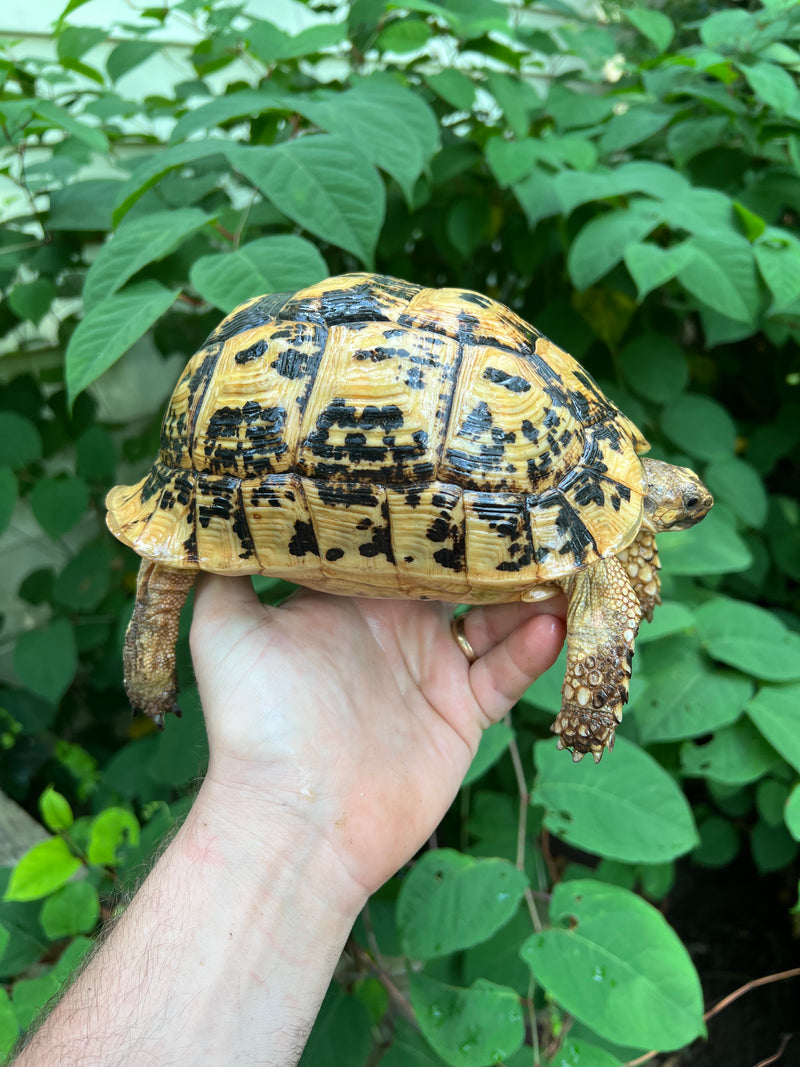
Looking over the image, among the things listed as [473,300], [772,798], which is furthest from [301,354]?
[772,798]

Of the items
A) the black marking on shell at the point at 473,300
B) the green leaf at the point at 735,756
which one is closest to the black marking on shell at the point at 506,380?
the black marking on shell at the point at 473,300

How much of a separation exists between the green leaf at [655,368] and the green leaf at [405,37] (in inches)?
34.4

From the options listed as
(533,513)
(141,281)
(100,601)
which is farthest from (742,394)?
(100,601)

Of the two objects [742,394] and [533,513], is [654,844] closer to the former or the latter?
[533,513]

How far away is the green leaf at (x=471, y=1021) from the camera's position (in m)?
1.02

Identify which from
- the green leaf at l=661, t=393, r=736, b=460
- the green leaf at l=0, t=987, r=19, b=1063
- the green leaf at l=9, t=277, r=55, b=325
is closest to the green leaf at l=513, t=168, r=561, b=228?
the green leaf at l=661, t=393, r=736, b=460

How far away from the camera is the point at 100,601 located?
2025 mm

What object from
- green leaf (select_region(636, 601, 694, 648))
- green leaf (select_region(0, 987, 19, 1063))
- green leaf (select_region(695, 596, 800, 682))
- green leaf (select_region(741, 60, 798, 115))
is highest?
green leaf (select_region(741, 60, 798, 115))

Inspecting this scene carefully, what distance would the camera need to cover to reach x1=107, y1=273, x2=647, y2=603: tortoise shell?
1.11 m

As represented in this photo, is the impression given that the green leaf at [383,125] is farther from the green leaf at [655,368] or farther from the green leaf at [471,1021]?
the green leaf at [471,1021]

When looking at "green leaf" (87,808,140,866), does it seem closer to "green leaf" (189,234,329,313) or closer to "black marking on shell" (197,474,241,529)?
"black marking on shell" (197,474,241,529)

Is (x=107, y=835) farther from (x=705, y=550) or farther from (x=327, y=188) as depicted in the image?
(x=705, y=550)

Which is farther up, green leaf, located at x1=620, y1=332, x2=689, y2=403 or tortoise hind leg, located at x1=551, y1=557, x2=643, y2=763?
green leaf, located at x1=620, y1=332, x2=689, y2=403

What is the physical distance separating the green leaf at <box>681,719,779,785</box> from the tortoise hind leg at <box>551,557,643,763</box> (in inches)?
19.3
